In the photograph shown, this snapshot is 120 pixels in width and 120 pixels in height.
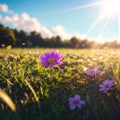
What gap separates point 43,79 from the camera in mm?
2824

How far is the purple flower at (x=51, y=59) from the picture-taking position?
2.44 meters

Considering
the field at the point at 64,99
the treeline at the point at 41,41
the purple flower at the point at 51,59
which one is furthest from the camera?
the treeline at the point at 41,41

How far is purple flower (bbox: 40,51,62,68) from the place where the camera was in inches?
96.1

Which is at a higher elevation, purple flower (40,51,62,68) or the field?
purple flower (40,51,62,68)

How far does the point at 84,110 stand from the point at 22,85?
93 cm

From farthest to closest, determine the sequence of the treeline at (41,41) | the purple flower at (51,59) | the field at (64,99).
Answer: the treeline at (41,41) < the purple flower at (51,59) < the field at (64,99)

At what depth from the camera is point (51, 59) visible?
96.9 inches

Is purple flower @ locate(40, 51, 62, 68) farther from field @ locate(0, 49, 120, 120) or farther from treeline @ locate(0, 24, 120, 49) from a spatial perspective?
treeline @ locate(0, 24, 120, 49)

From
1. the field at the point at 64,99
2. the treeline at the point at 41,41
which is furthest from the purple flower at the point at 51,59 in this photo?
the treeline at the point at 41,41

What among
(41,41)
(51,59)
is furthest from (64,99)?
(41,41)

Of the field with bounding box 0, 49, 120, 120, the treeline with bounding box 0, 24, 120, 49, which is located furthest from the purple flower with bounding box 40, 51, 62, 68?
the treeline with bounding box 0, 24, 120, 49

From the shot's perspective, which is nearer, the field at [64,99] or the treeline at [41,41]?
the field at [64,99]

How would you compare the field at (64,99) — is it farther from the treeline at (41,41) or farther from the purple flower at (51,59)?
the treeline at (41,41)

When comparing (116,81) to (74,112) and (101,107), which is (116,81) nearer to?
(101,107)
